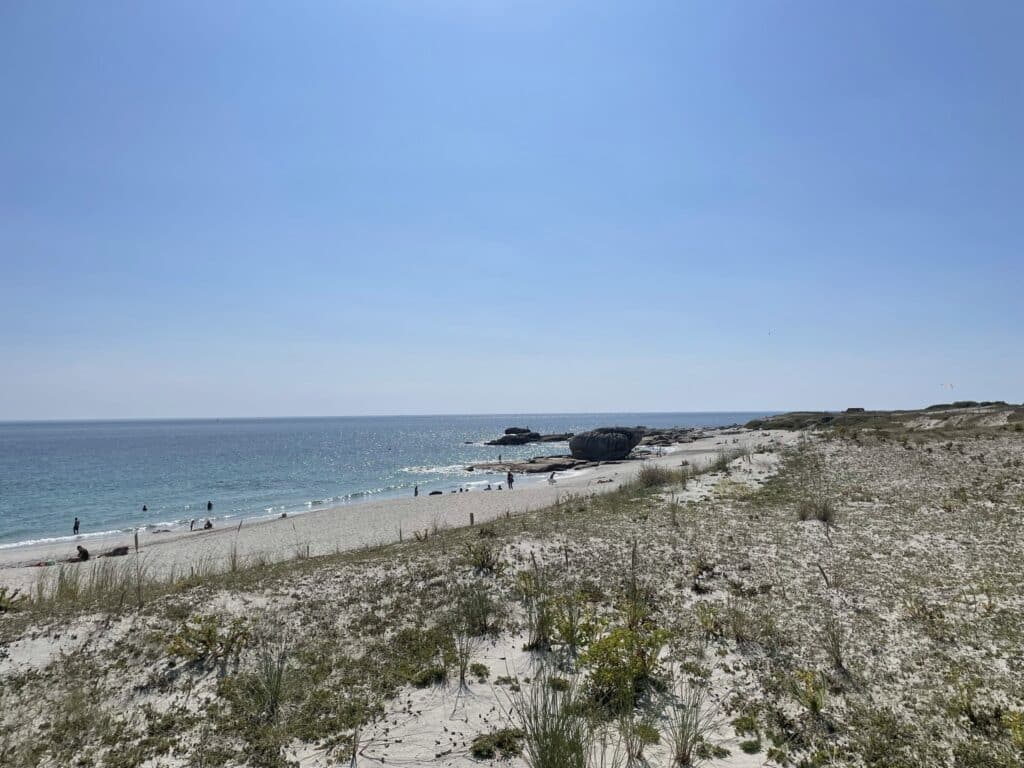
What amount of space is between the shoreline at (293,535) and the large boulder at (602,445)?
85.6ft

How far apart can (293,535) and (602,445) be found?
156ft

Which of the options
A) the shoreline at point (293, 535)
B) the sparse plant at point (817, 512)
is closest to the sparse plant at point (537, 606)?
the sparse plant at point (817, 512)

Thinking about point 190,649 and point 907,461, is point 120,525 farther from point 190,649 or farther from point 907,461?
point 907,461

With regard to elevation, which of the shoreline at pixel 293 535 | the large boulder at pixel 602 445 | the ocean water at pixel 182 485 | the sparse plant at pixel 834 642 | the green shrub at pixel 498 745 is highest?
the sparse plant at pixel 834 642

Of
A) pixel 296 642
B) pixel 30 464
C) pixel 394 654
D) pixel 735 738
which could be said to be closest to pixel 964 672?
pixel 735 738

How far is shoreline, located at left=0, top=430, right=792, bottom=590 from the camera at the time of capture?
80.2 feet

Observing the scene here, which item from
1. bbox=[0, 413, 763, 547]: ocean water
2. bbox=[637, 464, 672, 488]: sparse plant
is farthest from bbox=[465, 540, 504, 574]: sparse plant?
bbox=[0, 413, 763, 547]: ocean water

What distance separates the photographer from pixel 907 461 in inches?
1053

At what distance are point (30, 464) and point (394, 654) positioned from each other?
106709mm

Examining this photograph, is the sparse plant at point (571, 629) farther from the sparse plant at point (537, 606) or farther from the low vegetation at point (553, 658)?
the sparse plant at point (537, 606)

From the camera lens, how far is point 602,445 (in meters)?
70.9

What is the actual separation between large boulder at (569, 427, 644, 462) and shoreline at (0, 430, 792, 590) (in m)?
26.1

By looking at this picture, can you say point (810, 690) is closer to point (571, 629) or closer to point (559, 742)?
point (571, 629)

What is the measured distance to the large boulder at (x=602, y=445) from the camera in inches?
2788
